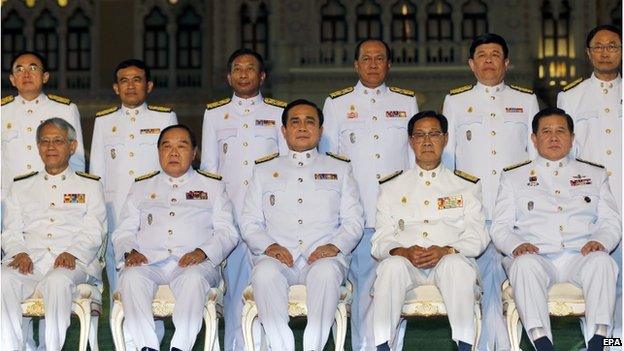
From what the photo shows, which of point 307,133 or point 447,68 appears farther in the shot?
point 447,68

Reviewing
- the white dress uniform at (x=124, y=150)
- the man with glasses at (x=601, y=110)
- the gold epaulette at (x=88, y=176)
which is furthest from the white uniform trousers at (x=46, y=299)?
the man with glasses at (x=601, y=110)

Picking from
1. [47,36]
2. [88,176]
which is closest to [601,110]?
[88,176]

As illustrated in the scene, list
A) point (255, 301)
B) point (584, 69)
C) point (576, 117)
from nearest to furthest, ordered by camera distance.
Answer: point (255, 301), point (576, 117), point (584, 69)

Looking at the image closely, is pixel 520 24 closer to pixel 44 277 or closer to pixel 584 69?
pixel 584 69

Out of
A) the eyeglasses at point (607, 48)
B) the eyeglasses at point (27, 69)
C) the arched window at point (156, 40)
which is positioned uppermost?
the arched window at point (156, 40)

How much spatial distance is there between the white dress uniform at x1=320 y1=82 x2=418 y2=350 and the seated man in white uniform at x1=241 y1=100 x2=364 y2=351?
1.73 ft

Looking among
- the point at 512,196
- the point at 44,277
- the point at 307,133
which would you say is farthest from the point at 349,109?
the point at 44,277

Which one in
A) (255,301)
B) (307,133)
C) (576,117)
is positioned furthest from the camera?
(576,117)

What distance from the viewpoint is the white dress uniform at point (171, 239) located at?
20.9 ft

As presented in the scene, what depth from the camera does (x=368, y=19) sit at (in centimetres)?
2402

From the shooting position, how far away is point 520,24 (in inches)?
910

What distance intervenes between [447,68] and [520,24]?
5.33 feet

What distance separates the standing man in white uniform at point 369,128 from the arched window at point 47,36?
18.2 metres

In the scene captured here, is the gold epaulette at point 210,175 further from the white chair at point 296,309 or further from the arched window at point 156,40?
the arched window at point 156,40
